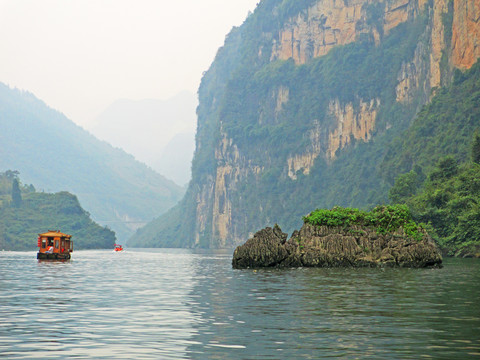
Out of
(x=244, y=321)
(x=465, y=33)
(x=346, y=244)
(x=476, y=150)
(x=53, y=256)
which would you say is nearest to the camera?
(x=244, y=321)

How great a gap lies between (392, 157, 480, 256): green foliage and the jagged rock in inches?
1185

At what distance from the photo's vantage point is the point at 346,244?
71.8 meters

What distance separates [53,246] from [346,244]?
46408 mm

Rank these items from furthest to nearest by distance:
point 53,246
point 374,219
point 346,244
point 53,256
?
point 53,246
point 53,256
point 374,219
point 346,244

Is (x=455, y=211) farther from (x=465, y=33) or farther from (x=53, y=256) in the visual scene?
(x=465, y=33)

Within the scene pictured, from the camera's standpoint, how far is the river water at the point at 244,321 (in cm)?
2100

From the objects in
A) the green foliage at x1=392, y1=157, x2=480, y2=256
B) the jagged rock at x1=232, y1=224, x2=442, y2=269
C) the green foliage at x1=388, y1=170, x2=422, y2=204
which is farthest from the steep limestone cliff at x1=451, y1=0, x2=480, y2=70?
the jagged rock at x1=232, y1=224, x2=442, y2=269

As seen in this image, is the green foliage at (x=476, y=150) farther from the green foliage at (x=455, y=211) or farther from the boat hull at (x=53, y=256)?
the boat hull at (x=53, y=256)

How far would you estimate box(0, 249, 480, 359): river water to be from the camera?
68.9 feet

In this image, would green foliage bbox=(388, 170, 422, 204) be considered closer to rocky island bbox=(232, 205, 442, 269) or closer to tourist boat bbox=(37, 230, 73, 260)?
tourist boat bbox=(37, 230, 73, 260)

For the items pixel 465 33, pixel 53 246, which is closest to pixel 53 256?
pixel 53 246

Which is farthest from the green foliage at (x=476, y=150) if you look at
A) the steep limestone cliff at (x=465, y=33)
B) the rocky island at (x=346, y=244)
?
the rocky island at (x=346, y=244)

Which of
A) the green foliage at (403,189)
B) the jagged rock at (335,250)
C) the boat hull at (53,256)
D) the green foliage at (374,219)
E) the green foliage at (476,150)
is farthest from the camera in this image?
the green foliage at (403,189)

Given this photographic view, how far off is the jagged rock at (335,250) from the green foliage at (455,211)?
30.1 m
